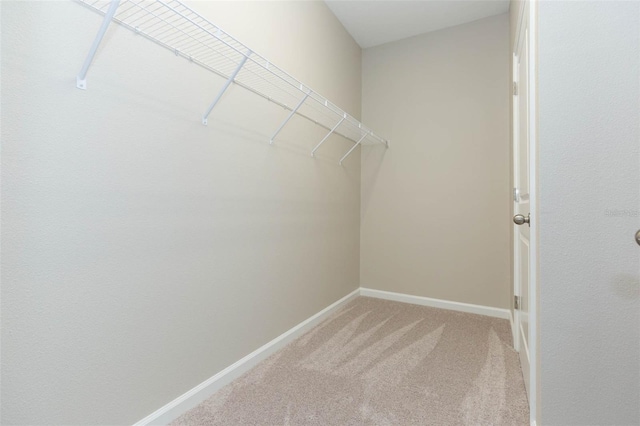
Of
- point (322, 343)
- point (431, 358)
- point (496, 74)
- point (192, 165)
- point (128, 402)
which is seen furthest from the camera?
point (496, 74)

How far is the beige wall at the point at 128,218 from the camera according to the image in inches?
36.3

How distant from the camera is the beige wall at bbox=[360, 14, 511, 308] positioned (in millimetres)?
2654

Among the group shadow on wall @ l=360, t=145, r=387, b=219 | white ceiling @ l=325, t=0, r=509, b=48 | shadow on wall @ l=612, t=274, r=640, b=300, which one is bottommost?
shadow on wall @ l=612, t=274, r=640, b=300

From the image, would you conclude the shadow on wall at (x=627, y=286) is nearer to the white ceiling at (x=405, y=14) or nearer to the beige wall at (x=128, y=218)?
the beige wall at (x=128, y=218)

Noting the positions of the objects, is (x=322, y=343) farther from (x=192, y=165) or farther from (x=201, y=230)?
(x=192, y=165)

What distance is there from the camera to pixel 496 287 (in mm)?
2660

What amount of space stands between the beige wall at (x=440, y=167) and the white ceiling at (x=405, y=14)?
0.11 meters

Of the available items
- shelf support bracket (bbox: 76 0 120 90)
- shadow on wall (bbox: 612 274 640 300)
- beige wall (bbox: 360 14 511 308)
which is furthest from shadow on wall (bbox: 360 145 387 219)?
shelf support bracket (bbox: 76 0 120 90)

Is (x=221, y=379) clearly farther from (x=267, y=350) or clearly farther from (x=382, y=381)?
(x=382, y=381)

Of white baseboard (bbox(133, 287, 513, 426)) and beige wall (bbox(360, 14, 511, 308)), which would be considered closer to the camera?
white baseboard (bbox(133, 287, 513, 426))

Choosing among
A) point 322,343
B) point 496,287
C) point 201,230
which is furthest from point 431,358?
point 201,230

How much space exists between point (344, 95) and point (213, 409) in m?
2.57

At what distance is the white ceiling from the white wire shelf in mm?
1089

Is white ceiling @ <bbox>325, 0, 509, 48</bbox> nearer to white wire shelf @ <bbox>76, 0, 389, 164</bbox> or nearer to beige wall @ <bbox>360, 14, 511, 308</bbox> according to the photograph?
beige wall @ <bbox>360, 14, 511, 308</bbox>
